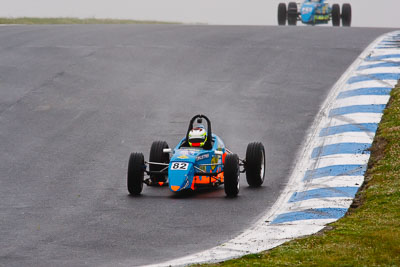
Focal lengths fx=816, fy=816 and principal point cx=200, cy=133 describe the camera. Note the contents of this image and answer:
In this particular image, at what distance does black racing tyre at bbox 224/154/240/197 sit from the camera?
12.6m

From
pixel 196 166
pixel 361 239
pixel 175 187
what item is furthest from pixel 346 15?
pixel 361 239

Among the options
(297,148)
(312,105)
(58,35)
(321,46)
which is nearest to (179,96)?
(312,105)

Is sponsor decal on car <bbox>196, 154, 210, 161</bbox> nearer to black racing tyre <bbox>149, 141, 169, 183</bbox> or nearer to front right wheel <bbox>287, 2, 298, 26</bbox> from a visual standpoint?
black racing tyre <bbox>149, 141, 169, 183</bbox>

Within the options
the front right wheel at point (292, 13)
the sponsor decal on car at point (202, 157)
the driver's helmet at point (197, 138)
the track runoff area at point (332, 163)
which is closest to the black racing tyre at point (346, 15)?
the front right wheel at point (292, 13)

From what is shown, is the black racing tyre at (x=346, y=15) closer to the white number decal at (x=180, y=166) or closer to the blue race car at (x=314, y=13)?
Result: the blue race car at (x=314, y=13)

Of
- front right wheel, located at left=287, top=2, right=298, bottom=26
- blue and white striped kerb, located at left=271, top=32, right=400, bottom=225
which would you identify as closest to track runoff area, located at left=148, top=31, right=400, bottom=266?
blue and white striped kerb, located at left=271, top=32, right=400, bottom=225

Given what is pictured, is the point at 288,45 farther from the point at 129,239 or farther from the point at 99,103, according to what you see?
the point at 129,239

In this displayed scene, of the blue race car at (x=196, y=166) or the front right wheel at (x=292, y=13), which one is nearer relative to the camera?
the blue race car at (x=196, y=166)

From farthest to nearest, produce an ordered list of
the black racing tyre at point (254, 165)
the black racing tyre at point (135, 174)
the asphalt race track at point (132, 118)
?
the black racing tyre at point (254, 165) → the black racing tyre at point (135, 174) → the asphalt race track at point (132, 118)

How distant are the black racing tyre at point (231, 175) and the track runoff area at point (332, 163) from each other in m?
0.72

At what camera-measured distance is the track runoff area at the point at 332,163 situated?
1028cm

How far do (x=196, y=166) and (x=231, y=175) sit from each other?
828 mm

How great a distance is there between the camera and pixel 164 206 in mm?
12242

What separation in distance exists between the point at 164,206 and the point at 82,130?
5213mm
